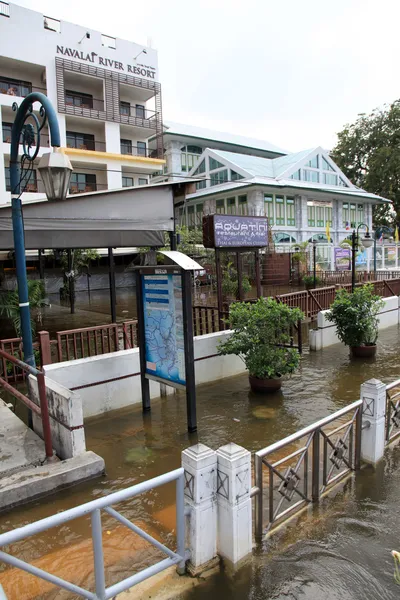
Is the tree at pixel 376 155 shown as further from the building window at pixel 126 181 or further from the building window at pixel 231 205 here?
the building window at pixel 126 181

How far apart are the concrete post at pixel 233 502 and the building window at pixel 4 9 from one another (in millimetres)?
30281

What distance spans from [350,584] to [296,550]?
0.49m

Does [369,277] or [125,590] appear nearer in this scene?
[125,590]

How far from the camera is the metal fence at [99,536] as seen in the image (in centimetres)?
228

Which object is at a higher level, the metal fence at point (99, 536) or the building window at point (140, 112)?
the building window at point (140, 112)

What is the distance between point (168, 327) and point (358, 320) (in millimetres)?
5485

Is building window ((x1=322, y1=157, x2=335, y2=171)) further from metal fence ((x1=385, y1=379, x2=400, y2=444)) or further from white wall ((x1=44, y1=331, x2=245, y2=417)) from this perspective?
metal fence ((x1=385, y1=379, x2=400, y2=444))

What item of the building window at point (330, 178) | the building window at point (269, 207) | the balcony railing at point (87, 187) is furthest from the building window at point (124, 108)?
the building window at point (330, 178)

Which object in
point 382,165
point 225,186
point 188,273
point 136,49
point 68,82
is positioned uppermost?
point 136,49

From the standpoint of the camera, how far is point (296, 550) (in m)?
3.41

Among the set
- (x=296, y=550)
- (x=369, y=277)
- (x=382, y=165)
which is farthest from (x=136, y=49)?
(x=296, y=550)

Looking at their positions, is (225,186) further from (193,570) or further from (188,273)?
(193,570)

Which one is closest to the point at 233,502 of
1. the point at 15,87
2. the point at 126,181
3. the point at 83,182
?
the point at 83,182

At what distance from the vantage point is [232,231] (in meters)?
9.71
